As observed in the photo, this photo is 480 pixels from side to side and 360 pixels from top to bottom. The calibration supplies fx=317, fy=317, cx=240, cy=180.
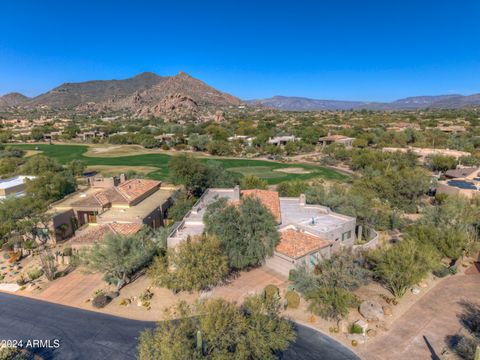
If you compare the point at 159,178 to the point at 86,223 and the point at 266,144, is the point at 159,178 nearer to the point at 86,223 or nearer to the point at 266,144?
the point at 86,223

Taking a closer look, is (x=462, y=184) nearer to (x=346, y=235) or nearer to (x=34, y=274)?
(x=346, y=235)

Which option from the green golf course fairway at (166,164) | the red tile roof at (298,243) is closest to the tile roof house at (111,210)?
the red tile roof at (298,243)

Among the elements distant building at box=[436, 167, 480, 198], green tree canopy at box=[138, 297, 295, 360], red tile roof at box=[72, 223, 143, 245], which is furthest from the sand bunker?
green tree canopy at box=[138, 297, 295, 360]

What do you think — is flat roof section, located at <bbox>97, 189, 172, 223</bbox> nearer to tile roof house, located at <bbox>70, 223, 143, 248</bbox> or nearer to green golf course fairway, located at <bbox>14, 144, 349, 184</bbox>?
tile roof house, located at <bbox>70, 223, 143, 248</bbox>

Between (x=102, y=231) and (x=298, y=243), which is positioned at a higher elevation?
(x=102, y=231)

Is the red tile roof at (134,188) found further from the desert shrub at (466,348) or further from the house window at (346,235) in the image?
the desert shrub at (466,348)

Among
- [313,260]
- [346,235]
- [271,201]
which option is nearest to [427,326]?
[313,260]
